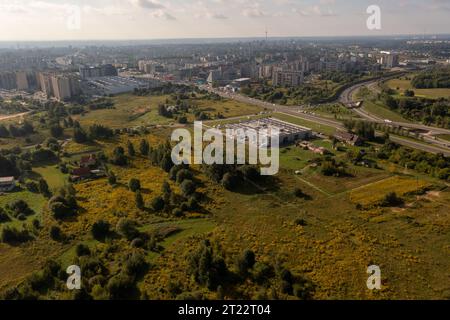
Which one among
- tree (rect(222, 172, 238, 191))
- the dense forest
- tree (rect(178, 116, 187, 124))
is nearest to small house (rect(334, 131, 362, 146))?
tree (rect(222, 172, 238, 191))

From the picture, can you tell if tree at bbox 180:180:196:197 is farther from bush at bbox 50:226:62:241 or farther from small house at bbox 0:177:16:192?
small house at bbox 0:177:16:192

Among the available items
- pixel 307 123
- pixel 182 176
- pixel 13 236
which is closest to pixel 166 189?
pixel 182 176

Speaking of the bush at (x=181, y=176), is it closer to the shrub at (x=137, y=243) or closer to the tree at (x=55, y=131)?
the shrub at (x=137, y=243)

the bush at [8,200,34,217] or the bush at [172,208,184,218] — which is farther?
the bush at [8,200,34,217]

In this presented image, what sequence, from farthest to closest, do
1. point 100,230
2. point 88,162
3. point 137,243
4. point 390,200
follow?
point 88,162
point 390,200
point 100,230
point 137,243

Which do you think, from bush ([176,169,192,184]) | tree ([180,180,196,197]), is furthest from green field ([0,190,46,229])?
bush ([176,169,192,184])

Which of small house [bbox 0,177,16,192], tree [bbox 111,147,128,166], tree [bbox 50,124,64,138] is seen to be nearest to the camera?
small house [bbox 0,177,16,192]

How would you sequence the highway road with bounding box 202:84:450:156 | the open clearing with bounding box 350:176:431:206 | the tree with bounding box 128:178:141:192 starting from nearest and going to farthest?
the open clearing with bounding box 350:176:431:206, the tree with bounding box 128:178:141:192, the highway road with bounding box 202:84:450:156

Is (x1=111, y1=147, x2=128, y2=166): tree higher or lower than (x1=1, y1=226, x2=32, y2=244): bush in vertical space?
higher

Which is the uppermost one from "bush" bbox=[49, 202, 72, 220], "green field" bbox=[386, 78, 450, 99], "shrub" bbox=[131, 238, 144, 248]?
"green field" bbox=[386, 78, 450, 99]

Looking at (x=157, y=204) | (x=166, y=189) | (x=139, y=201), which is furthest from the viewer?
(x=166, y=189)

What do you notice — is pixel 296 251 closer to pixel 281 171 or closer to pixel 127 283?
pixel 127 283

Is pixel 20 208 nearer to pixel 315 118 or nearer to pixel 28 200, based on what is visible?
Answer: pixel 28 200
